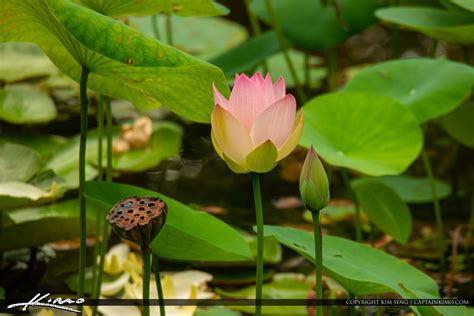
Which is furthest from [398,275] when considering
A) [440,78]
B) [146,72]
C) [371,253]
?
[440,78]

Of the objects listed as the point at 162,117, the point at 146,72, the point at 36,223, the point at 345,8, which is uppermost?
the point at 146,72

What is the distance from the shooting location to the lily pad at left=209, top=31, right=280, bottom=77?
1.58 m

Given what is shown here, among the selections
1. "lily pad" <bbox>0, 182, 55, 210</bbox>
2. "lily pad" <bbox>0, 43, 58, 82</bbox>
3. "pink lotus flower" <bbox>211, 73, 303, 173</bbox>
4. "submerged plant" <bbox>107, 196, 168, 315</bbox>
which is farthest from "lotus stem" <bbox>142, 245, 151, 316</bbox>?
"lily pad" <bbox>0, 43, 58, 82</bbox>

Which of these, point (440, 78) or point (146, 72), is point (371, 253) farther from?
point (440, 78)

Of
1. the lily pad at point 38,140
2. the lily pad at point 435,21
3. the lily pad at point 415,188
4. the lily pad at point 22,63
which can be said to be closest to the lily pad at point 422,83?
the lily pad at point 435,21

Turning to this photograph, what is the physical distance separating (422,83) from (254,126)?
739 mm

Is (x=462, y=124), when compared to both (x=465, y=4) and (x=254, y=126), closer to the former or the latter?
(x=465, y=4)

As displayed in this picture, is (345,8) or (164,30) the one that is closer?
(345,8)

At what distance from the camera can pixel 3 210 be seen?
120 centimetres

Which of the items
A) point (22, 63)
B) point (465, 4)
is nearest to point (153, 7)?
point (465, 4)

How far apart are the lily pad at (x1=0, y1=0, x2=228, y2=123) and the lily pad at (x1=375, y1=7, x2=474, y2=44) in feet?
2.16

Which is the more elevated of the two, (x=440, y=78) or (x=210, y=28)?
(x=440, y=78)

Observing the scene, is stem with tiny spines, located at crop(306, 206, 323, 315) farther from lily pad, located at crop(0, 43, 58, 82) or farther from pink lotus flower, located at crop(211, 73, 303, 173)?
lily pad, located at crop(0, 43, 58, 82)

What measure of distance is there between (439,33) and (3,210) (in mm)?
798
